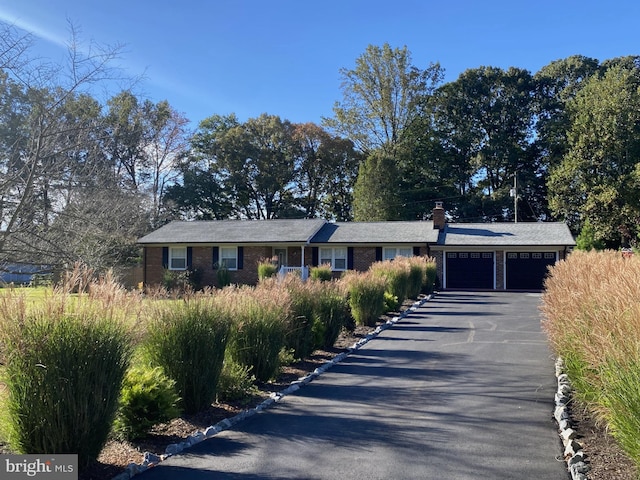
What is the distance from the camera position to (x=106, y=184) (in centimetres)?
767

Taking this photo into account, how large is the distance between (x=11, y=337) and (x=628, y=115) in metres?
37.6


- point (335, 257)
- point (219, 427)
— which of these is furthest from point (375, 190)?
point (219, 427)

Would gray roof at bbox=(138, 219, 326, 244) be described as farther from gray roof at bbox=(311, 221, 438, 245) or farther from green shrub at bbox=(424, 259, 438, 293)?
green shrub at bbox=(424, 259, 438, 293)

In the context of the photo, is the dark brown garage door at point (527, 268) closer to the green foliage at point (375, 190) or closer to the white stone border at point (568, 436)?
the green foliage at point (375, 190)

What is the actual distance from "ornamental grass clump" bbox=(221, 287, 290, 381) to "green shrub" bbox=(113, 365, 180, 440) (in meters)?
2.13

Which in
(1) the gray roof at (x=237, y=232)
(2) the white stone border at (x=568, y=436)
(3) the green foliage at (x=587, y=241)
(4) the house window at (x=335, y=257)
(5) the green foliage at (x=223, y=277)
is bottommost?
(2) the white stone border at (x=568, y=436)

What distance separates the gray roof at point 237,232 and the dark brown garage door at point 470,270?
26.9 ft

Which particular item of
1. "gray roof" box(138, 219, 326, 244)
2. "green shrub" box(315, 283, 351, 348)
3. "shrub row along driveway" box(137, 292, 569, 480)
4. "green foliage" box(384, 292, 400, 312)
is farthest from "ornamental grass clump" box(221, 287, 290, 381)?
"gray roof" box(138, 219, 326, 244)

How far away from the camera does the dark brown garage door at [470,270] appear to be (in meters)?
31.2

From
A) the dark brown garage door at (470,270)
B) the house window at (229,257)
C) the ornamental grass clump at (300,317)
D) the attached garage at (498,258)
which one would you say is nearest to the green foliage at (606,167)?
the attached garage at (498,258)

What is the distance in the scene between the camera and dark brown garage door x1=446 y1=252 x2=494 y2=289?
31234 millimetres

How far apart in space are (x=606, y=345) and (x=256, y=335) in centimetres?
487

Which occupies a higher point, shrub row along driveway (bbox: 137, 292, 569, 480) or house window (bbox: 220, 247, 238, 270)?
house window (bbox: 220, 247, 238, 270)

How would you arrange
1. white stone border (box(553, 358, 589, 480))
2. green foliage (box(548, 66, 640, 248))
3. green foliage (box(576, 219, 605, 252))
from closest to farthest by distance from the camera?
1. white stone border (box(553, 358, 589, 480))
2. green foliage (box(576, 219, 605, 252))
3. green foliage (box(548, 66, 640, 248))
